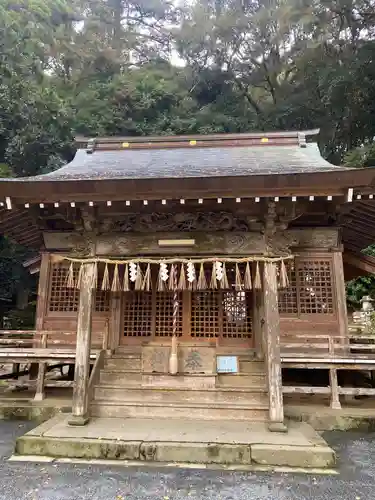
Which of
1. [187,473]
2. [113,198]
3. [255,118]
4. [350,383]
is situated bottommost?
[187,473]

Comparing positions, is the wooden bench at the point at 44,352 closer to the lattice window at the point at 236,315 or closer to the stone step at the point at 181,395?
the stone step at the point at 181,395

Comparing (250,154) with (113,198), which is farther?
(250,154)

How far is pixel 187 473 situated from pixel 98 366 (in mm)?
3145

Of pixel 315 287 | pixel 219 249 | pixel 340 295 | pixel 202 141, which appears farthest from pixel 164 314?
pixel 202 141

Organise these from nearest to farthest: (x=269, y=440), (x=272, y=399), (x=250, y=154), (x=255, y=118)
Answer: (x=269, y=440) → (x=272, y=399) → (x=250, y=154) → (x=255, y=118)

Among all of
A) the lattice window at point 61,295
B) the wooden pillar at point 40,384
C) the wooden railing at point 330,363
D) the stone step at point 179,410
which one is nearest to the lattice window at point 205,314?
the wooden railing at point 330,363

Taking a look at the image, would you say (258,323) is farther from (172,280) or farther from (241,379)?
(172,280)

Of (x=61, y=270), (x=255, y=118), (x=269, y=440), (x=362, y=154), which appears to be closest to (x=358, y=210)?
(x=269, y=440)

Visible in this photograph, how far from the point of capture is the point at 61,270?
924 cm

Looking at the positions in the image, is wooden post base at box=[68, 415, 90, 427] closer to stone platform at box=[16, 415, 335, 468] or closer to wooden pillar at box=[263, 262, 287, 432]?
stone platform at box=[16, 415, 335, 468]

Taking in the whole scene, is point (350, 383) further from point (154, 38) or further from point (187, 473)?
point (154, 38)

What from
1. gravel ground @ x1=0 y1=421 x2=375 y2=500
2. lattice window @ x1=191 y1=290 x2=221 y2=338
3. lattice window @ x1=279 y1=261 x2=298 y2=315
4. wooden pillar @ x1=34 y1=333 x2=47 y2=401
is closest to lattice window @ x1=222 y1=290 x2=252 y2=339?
lattice window @ x1=191 y1=290 x2=221 y2=338

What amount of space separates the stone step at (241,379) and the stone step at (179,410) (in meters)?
0.53

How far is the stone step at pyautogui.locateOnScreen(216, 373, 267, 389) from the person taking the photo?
711 cm
